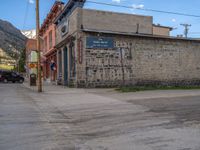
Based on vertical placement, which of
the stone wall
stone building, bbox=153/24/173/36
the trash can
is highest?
stone building, bbox=153/24/173/36

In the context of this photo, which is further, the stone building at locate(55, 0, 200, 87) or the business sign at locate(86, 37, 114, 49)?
the stone building at locate(55, 0, 200, 87)

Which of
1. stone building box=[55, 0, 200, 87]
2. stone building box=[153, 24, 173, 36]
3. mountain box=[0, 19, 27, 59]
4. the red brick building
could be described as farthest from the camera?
mountain box=[0, 19, 27, 59]

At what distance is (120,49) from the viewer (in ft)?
89.2

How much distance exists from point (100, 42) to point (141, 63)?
4.29 meters

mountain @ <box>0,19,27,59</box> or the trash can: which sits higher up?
mountain @ <box>0,19,27,59</box>

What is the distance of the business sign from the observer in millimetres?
26094

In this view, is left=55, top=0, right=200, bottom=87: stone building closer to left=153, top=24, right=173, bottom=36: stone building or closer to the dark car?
left=153, top=24, right=173, bottom=36: stone building

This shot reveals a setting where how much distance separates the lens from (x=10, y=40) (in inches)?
5236

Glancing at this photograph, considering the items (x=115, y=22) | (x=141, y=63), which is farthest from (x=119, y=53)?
(x=115, y=22)

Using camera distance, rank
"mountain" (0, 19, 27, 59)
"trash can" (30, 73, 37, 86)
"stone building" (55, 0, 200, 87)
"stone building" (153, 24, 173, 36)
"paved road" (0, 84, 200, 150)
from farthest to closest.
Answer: "mountain" (0, 19, 27, 59) → "stone building" (153, 24, 173, 36) → "trash can" (30, 73, 37, 86) → "stone building" (55, 0, 200, 87) → "paved road" (0, 84, 200, 150)

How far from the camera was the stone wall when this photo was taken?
86.6 feet

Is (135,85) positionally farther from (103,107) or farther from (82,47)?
(103,107)

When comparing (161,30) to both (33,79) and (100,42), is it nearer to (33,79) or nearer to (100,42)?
(33,79)

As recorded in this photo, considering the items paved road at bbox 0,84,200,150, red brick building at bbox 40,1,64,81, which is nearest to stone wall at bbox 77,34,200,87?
paved road at bbox 0,84,200,150
